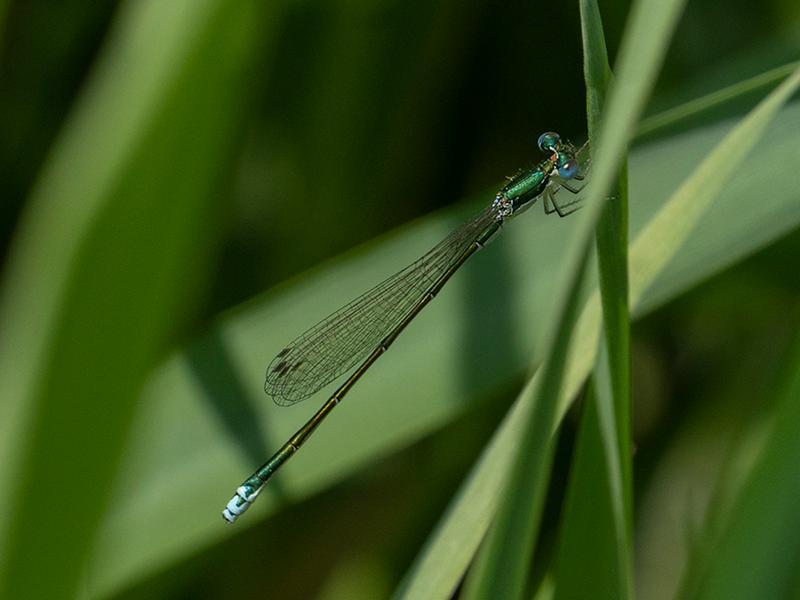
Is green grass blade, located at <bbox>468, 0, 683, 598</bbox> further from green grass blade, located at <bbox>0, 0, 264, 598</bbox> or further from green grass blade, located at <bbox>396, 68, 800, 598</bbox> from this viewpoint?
green grass blade, located at <bbox>0, 0, 264, 598</bbox>

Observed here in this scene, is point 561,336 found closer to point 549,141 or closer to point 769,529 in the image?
point 769,529

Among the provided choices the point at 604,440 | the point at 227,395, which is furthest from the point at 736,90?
the point at 227,395

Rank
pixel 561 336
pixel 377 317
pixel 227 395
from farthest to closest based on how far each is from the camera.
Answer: pixel 377 317, pixel 227 395, pixel 561 336

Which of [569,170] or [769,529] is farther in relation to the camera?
[569,170]

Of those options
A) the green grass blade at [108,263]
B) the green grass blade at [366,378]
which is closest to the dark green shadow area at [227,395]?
the green grass blade at [366,378]

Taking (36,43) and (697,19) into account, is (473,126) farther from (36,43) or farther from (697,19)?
(36,43)
